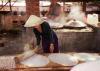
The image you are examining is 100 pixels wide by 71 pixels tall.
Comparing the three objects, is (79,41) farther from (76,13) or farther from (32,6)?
(32,6)

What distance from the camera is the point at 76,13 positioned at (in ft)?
19.1

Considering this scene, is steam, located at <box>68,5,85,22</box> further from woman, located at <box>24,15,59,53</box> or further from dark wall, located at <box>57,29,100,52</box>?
woman, located at <box>24,15,59,53</box>

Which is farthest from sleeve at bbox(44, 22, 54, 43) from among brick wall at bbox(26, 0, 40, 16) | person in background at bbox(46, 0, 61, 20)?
person in background at bbox(46, 0, 61, 20)

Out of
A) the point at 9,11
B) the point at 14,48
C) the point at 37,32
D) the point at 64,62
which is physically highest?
the point at 9,11

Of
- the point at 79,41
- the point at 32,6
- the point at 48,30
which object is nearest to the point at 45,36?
the point at 48,30

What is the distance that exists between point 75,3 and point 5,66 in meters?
4.09

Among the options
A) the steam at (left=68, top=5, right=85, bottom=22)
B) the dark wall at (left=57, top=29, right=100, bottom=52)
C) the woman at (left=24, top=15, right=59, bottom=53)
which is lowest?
the dark wall at (left=57, top=29, right=100, bottom=52)

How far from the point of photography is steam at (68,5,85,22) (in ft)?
18.5

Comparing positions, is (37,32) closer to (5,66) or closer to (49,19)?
(5,66)

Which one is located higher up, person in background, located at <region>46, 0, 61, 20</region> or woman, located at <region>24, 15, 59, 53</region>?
person in background, located at <region>46, 0, 61, 20</region>

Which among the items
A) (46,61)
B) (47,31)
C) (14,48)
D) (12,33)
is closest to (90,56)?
(46,61)

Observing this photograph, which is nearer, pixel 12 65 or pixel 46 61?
pixel 12 65

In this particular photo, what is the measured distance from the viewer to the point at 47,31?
336cm

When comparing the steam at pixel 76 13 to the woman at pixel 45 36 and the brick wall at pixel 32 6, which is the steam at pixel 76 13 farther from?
the woman at pixel 45 36
